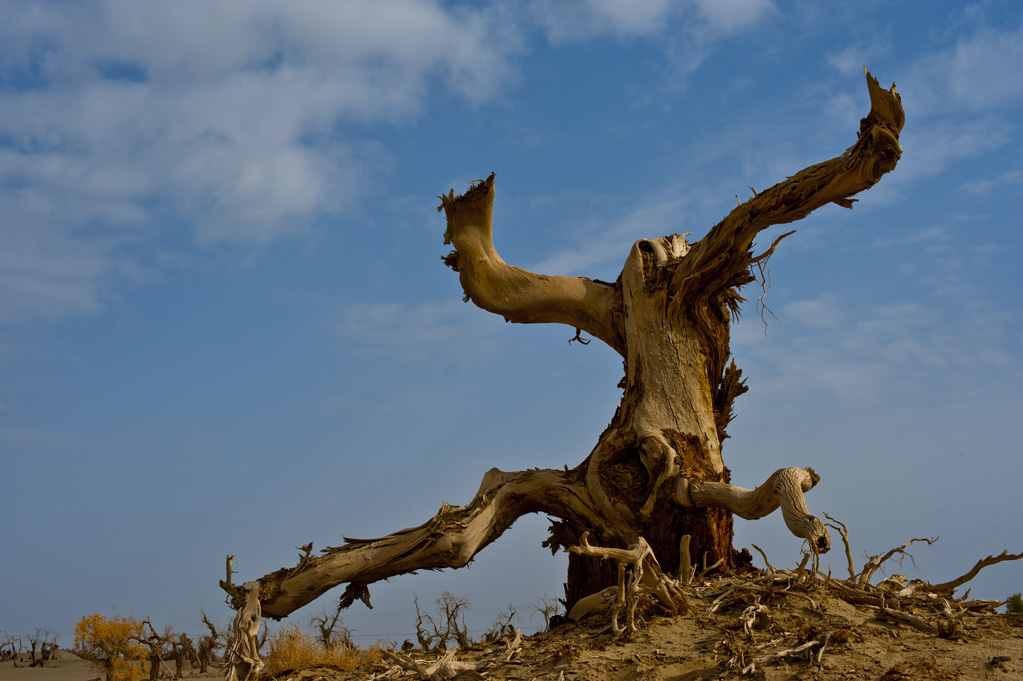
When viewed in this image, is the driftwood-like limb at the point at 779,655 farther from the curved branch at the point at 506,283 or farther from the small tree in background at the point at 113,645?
the small tree in background at the point at 113,645

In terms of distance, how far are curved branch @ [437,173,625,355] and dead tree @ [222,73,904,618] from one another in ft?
0.04

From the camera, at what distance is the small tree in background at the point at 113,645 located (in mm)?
9430

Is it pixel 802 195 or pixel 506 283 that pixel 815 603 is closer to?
pixel 802 195

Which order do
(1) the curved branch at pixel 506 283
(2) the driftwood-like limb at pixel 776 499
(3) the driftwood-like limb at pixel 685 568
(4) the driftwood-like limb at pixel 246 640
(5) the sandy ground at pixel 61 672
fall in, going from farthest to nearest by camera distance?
(5) the sandy ground at pixel 61 672
(1) the curved branch at pixel 506 283
(4) the driftwood-like limb at pixel 246 640
(3) the driftwood-like limb at pixel 685 568
(2) the driftwood-like limb at pixel 776 499

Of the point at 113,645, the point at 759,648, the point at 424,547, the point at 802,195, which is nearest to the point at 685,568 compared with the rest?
the point at 759,648

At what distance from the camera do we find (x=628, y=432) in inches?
282

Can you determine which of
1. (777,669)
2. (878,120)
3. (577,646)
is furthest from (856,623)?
(878,120)

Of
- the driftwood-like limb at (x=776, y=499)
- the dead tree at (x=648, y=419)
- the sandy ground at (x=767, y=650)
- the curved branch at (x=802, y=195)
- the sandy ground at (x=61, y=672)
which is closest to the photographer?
the sandy ground at (x=767, y=650)

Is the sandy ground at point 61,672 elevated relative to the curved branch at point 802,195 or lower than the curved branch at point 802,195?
lower

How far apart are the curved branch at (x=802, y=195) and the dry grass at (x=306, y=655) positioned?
414 cm

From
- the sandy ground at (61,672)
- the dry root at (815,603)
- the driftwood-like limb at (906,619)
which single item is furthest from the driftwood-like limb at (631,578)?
the sandy ground at (61,672)

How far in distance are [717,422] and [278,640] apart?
432cm

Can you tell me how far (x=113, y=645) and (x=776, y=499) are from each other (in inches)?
301

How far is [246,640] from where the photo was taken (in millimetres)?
6512
